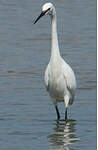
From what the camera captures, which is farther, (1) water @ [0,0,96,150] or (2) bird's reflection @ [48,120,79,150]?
(1) water @ [0,0,96,150]

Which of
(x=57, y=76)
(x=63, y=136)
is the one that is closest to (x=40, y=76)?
(x=57, y=76)

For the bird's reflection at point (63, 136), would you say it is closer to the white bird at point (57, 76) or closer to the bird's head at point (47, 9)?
the white bird at point (57, 76)

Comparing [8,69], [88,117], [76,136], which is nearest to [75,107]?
[88,117]

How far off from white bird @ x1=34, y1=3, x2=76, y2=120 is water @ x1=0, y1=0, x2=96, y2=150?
1.35ft

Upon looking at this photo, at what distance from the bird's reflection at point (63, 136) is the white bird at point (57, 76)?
12.4 inches

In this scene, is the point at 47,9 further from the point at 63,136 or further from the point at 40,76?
the point at 40,76

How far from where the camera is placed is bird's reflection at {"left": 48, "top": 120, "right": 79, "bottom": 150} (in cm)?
1064

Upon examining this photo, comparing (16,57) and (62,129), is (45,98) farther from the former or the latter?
(16,57)

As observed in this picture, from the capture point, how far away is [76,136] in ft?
37.0

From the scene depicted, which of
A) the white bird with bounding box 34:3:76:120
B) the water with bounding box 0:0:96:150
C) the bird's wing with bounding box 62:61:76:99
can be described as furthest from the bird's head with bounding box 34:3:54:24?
the water with bounding box 0:0:96:150

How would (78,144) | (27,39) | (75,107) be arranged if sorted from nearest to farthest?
→ (78,144) < (75,107) < (27,39)

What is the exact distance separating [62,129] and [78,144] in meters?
1.37

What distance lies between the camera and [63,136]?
11.4 metres

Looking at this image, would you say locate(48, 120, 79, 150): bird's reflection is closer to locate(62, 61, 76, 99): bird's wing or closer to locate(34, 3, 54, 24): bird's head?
locate(62, 61, 76, 99): bird's wing
